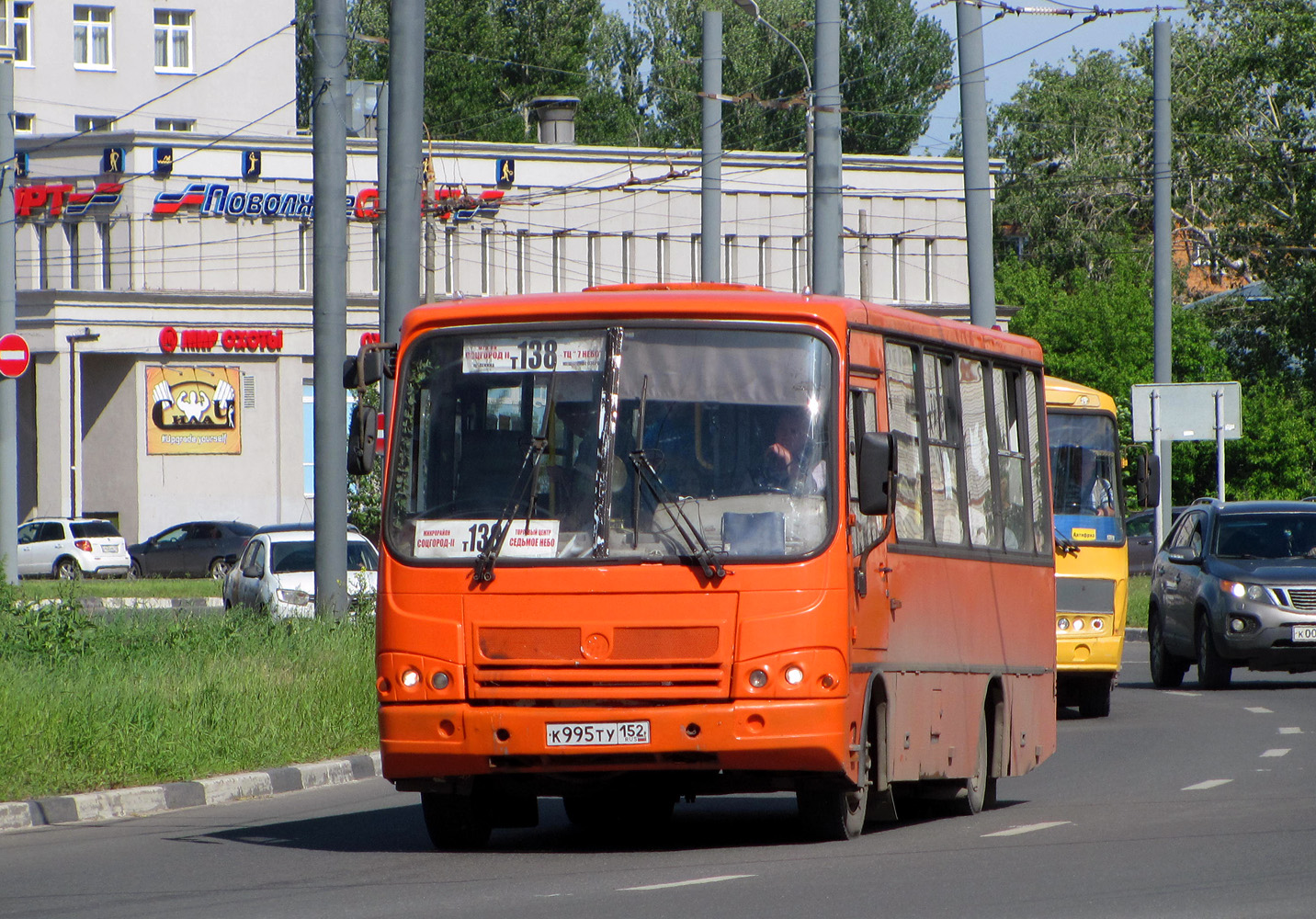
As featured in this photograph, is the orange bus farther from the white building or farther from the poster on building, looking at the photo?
the poster on building

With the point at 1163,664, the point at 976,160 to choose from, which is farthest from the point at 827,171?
the point at 1163,664

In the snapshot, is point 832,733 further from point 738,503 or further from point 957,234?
point 957,234

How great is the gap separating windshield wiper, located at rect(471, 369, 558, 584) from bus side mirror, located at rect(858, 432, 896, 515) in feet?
4.72

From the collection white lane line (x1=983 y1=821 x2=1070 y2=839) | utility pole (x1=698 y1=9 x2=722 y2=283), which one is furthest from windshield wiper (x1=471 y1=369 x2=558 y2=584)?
utility pole (x1=698 y1=9 x2=722 y2=283)

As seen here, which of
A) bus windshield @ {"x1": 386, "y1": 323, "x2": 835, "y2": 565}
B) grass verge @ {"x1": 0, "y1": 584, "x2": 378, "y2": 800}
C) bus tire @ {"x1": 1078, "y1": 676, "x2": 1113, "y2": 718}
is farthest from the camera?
bus tire @ {"x1": 1078, "y1": 676, "x2": 1113, "y2": 718}

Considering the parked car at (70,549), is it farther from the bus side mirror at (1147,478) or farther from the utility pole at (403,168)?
the bus side mirror at (1147,478)

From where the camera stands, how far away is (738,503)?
962 centimetres

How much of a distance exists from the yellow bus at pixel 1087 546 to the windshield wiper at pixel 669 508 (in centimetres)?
980

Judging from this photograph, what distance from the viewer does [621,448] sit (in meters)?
9.72

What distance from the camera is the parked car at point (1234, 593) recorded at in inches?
828

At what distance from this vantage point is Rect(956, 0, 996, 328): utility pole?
22891 mm

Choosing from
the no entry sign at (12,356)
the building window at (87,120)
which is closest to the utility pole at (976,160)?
the no entry sign at (12,356)

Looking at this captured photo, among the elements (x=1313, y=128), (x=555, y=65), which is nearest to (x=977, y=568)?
(x=1313, y=128)

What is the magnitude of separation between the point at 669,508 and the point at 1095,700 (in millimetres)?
10528
